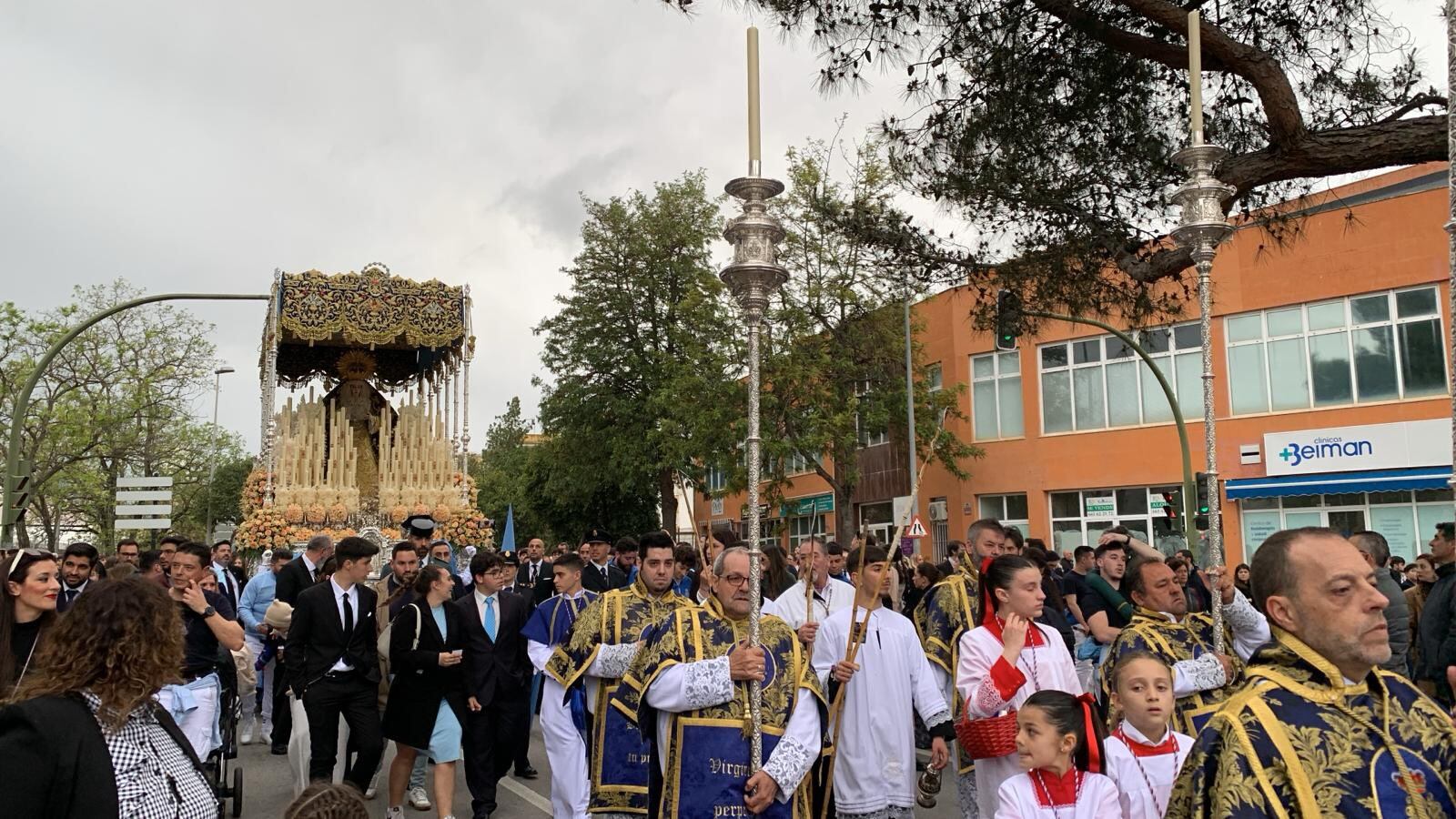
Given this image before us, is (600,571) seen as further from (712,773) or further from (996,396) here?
(996,396)

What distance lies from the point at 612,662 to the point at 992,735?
2.11 meters

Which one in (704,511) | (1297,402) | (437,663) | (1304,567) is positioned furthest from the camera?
(704,511)

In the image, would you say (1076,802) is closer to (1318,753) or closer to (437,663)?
(1318,753)

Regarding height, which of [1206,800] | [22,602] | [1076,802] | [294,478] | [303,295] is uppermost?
[303,295]

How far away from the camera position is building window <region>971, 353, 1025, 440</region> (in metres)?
29.2

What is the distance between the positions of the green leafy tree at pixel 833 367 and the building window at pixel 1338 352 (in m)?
6.95

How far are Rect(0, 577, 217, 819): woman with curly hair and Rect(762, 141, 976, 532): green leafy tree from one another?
75.4ft

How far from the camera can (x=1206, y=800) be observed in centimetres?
237

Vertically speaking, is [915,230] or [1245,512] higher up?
[915,230]

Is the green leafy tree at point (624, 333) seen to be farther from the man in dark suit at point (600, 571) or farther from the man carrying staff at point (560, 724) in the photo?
the man carrying staff at point (560, 724)

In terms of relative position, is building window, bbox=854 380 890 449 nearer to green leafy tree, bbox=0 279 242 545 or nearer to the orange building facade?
the orange building facade

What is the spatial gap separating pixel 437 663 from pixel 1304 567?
613 cm

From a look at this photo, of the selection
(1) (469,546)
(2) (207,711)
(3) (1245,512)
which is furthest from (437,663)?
(3) (1245,512)

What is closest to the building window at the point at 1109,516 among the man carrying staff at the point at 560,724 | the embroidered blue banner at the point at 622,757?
the man carrying staff at the point at 560,724
